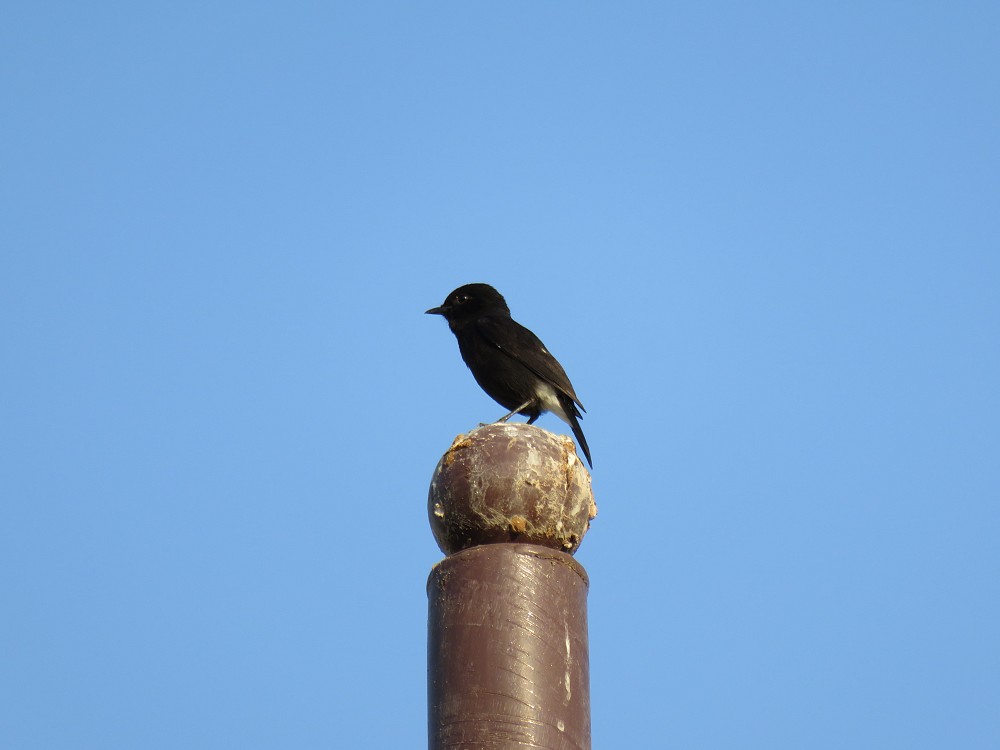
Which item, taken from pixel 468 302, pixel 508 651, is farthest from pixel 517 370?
pixel 508 651

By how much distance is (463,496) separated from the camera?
4117mm

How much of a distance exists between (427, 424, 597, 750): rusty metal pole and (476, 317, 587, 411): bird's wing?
13.9 ft

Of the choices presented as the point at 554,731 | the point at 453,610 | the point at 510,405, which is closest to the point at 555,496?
the point at 453,610

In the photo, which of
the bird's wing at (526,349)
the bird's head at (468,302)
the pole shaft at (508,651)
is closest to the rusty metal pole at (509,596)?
the pole shaft at (508,651)

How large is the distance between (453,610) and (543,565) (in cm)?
32

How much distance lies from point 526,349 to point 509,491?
15.4 feet

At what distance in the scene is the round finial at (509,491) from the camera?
4062 millimetres

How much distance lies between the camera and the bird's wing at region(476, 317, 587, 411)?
8.56 m

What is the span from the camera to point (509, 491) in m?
4.07

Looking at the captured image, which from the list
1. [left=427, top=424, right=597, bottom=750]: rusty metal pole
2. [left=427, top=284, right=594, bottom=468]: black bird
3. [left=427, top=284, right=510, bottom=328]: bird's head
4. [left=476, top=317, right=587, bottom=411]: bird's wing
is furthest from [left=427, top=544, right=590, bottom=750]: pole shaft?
[left=427, top=284, right=510, bottom=328]: bird's head

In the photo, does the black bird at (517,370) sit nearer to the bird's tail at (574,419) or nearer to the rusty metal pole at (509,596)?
the bird's tail at (574,419)

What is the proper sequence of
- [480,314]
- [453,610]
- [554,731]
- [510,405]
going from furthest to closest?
[480,314] < [510,405] < [453,610] < [554,731]

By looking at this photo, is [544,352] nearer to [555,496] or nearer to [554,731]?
[555,496]

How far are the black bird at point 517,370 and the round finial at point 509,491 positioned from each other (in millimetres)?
4080
